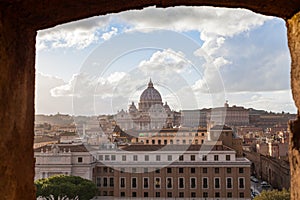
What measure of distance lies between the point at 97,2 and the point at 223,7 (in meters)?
0.47

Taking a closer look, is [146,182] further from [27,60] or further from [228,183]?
[27,60]

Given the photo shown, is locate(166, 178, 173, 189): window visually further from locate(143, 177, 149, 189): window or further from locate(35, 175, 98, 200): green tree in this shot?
locate(35, 175, 98, 200): green tree

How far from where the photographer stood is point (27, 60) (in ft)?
4.65

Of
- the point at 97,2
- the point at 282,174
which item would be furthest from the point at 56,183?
the point at 97,2

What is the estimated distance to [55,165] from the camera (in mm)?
21109

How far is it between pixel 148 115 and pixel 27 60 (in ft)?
147

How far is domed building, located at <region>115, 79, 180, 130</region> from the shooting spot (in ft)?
143

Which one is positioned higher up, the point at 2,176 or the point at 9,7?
the point at 9,7

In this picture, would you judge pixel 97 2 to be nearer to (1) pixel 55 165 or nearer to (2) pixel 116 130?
(1) pixel 55 165

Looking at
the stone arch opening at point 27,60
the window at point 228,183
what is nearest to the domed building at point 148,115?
the window at point 228,183

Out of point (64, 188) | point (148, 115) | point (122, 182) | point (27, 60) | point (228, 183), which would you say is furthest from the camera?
point (148, 115)

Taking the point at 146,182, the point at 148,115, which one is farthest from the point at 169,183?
the point at 148,115

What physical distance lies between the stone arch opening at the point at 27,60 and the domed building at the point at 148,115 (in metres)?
38.8

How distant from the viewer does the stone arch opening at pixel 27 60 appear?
4.00 feet
